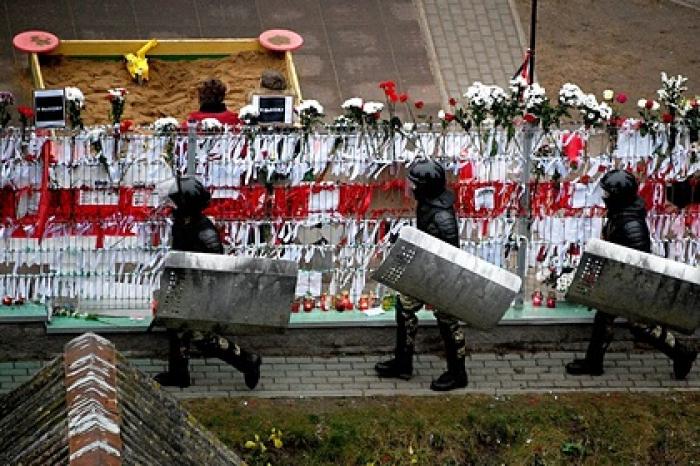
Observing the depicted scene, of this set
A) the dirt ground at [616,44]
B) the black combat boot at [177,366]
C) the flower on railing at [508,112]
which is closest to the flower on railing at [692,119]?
the flower on railing at [508,112]

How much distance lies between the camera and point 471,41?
1282 inches

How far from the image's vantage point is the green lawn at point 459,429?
22.5 metres

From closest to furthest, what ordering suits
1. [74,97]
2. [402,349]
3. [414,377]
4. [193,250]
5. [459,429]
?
[193,250]
[459,429]
[74,97]
[402,349]
[414,377]

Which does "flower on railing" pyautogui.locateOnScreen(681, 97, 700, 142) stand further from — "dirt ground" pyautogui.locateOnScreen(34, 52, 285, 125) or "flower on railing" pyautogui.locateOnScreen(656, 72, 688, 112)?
"dirt ground" pyautogui.locateOnScreen(34, 52, 285, 125)

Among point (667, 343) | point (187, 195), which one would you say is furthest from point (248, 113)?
point (667, 343)

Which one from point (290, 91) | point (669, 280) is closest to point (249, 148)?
point (669, 280)

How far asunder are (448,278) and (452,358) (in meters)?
1.07

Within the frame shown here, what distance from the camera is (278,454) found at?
73.2 ft

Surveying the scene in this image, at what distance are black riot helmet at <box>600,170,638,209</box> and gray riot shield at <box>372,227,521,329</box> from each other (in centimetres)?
124

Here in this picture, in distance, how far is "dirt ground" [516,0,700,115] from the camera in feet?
105

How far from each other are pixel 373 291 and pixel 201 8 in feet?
31.5

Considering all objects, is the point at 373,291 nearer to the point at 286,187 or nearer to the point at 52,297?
the point at 286,187

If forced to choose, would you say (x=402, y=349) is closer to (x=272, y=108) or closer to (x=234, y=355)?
(x=234, y=355)

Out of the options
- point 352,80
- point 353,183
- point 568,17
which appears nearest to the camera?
point 353,183
